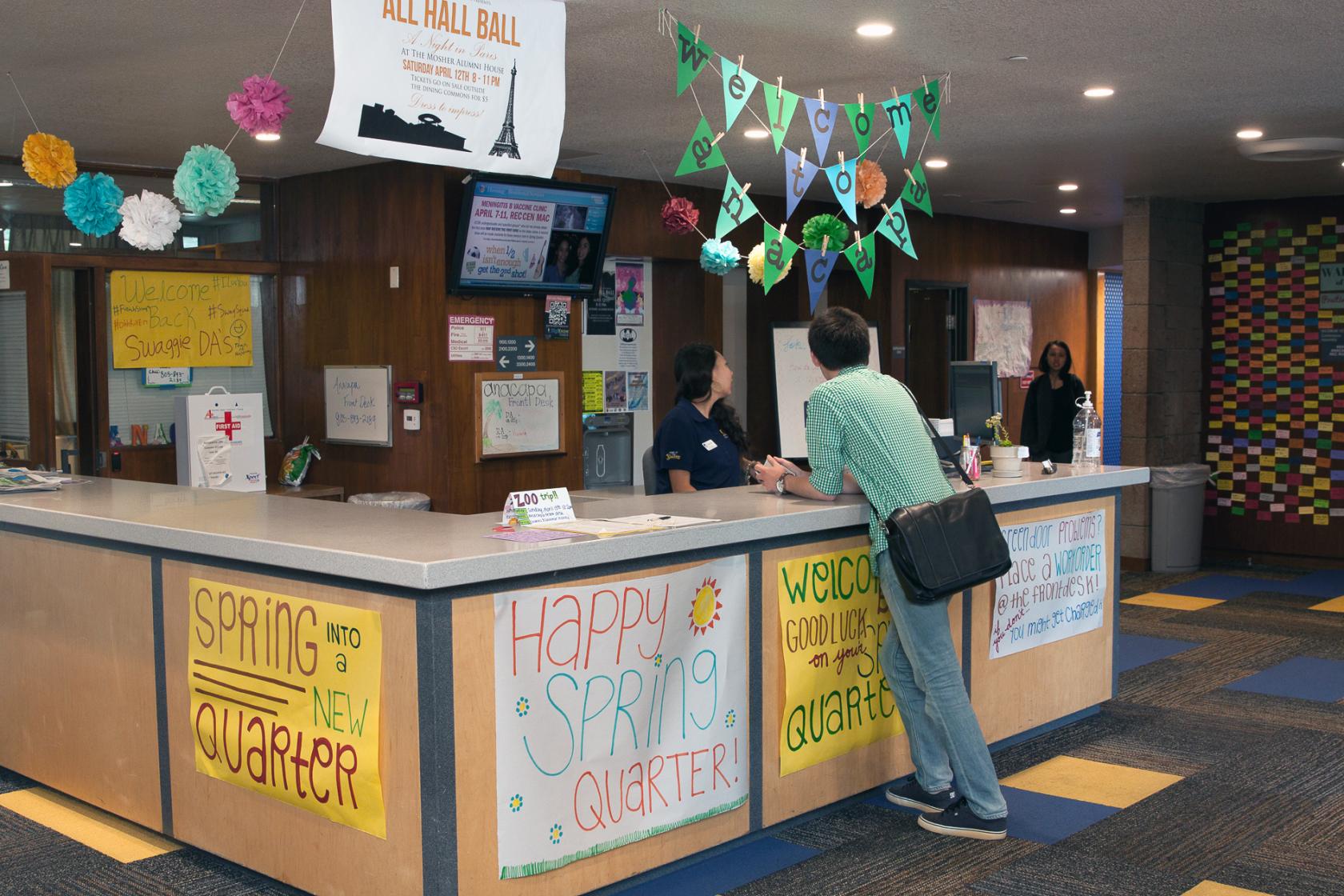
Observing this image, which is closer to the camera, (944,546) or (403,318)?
(944,546)

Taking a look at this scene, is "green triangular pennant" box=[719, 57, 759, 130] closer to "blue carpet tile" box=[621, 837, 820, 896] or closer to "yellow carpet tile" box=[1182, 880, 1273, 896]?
"blue carpet tile" box=[621, 837, 820, 896]

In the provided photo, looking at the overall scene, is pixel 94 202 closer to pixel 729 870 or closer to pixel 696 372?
pixel 696 372

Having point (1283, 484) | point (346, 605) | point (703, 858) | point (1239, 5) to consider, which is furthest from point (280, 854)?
point (1283, 484)

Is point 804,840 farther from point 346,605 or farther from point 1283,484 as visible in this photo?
point 1283,484

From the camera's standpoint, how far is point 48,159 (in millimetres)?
4277

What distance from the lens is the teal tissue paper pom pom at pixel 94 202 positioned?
437 centimetres

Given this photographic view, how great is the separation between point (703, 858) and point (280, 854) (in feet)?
3.55

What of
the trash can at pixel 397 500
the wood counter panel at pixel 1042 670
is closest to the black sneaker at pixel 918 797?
the wood counter panel at pixel 1042 670

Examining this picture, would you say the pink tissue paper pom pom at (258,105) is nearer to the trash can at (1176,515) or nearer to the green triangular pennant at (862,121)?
the green triangular pennant at (862,121)

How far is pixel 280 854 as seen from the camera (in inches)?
129

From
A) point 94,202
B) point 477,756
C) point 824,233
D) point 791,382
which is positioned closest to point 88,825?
point 477,756

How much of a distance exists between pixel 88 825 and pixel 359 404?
11.7ft

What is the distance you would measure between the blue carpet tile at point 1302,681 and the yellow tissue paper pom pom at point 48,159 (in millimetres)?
4846

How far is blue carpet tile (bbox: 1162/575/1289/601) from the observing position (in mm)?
7887
